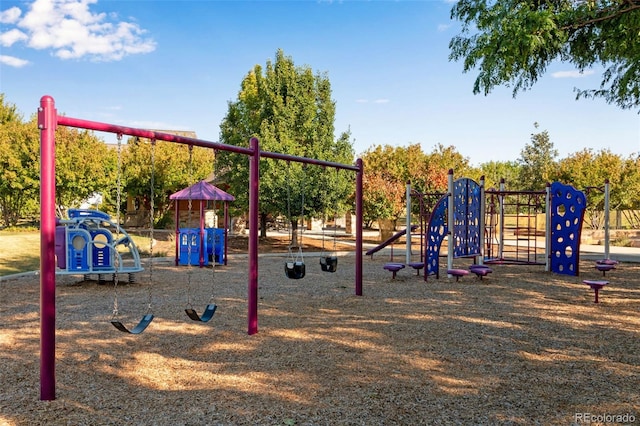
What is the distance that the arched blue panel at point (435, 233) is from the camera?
448 inches

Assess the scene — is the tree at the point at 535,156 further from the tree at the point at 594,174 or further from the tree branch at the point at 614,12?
the tree branch at the point at 614,12

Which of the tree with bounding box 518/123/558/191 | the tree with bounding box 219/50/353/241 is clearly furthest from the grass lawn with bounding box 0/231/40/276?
the tree with bounding box 518/123/558/191

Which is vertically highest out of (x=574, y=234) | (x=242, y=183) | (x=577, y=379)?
(x=242, y=183)

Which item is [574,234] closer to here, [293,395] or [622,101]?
[622,101]

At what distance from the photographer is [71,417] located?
3.82 meters

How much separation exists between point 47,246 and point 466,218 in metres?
10.1

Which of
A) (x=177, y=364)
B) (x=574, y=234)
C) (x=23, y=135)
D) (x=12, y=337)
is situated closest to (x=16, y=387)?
(x=177, y=364)

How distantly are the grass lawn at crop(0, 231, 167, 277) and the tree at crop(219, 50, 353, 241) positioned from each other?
4431 millimetres

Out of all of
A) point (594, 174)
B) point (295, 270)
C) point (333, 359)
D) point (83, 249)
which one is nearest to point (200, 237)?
point (83, 249)

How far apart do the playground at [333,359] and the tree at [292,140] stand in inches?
344

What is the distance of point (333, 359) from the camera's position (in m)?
5.30

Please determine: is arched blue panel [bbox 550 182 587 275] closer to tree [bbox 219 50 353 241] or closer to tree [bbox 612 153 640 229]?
tree [bbox 219 50 353 241]

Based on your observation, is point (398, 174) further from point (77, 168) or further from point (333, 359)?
point (333, 359)

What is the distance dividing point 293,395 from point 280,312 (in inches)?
139
